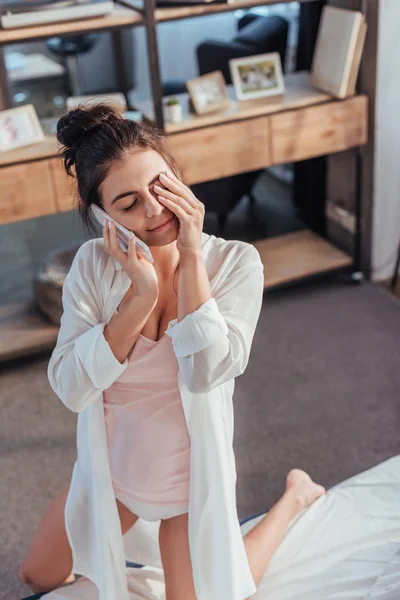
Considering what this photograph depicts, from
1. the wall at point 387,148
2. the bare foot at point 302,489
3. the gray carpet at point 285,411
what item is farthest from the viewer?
the wall at point 387,148

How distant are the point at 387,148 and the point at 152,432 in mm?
1992

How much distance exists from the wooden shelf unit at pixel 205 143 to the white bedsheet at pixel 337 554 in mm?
1282

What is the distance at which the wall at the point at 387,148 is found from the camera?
295 cm

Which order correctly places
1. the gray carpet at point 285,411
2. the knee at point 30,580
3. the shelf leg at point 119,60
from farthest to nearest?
the shelf leg at point 119,60
the gray carpet at point 285,411
the knee at point 30,580

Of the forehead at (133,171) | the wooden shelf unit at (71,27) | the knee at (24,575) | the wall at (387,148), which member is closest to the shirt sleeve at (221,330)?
the forehead at (133,171)

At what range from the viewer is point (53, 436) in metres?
2.60

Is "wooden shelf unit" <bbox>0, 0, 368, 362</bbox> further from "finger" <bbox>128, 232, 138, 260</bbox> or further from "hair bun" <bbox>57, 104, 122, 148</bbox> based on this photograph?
"finger" <bbox>128, 232, 138, 260</bbox>

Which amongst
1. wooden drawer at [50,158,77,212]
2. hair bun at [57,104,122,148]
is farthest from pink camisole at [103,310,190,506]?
wooden drawer at [50,158,77,212]

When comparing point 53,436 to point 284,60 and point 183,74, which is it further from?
point 183,74

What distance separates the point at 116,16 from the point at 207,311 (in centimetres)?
168

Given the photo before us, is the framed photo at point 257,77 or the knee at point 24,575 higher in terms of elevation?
the framed photo at point 257,77

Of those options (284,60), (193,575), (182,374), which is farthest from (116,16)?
(193,575)

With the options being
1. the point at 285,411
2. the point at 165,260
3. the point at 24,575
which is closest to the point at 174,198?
the point at 165,260

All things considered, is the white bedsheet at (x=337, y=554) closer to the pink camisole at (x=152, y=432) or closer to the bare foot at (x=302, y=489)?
the bare foot at (x=302, y=489)
